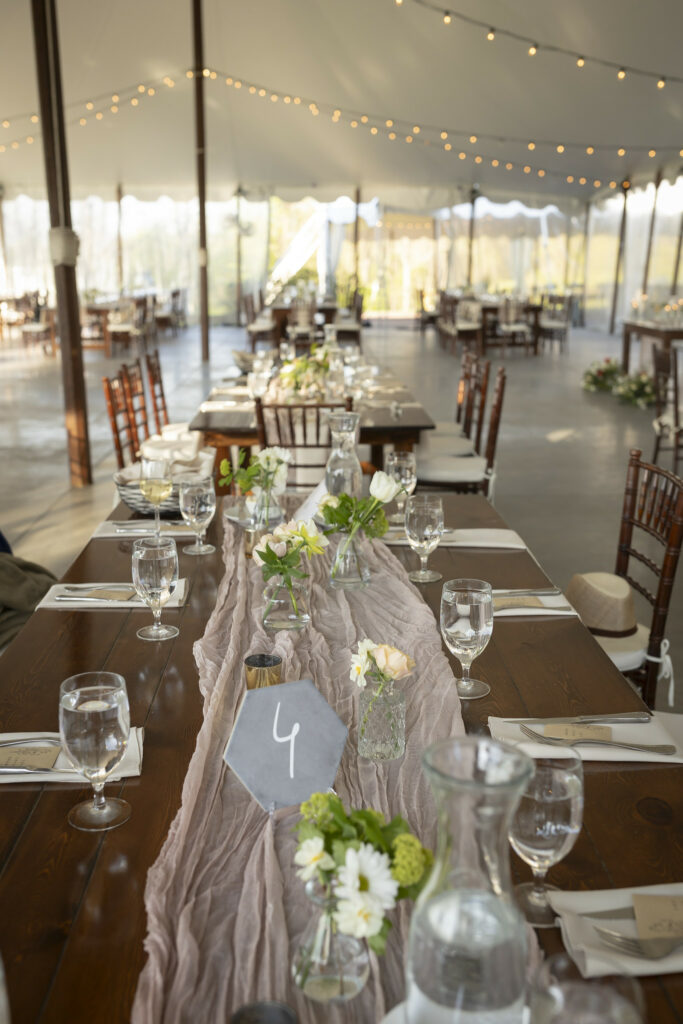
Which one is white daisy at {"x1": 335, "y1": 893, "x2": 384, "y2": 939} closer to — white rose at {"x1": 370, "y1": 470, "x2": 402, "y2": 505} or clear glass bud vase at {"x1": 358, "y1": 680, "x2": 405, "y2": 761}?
clear glass bud vase at {"x1": 358, "y1": 680, "x2": 405, "y2": 761}

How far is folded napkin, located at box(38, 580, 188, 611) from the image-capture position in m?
1.92

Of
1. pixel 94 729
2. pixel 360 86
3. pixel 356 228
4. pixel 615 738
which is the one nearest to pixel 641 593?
pixel 615 738

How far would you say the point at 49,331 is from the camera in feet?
45.0

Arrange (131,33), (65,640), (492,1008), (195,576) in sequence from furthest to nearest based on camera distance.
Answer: (131,33) → (195,576) → (65,640) → (492,1008)

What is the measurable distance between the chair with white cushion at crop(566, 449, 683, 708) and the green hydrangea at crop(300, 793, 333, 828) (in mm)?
1690

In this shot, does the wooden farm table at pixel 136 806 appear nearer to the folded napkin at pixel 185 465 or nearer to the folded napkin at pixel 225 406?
the folded napkin at pixel 185 465

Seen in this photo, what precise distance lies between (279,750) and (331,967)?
0.31m

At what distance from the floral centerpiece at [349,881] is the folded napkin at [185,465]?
6.96 ft

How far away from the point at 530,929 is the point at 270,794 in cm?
35

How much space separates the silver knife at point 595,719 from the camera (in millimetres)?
A: 1404

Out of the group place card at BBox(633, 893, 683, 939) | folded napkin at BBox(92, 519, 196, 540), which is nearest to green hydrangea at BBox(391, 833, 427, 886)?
place card at BBox(633, 893, 683, 939)

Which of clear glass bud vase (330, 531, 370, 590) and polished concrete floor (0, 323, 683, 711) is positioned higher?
clear glass bud vase (330, 531, 370, 590)

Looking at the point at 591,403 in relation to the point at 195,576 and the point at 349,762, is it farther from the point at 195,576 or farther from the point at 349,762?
the point at 349,762

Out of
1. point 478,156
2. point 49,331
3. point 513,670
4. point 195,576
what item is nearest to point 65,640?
point 195,576
